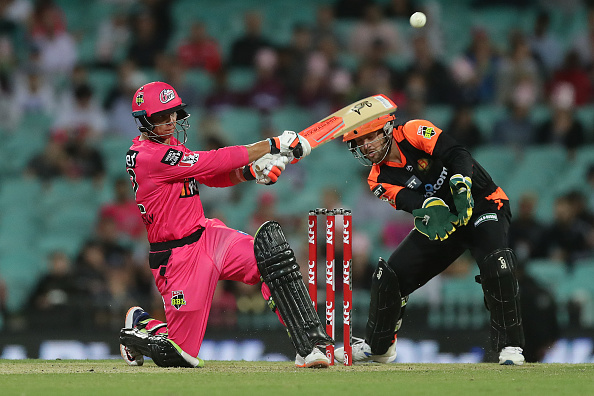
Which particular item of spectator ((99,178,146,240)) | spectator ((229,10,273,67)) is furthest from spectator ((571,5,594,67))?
spectator ((99,178,146,240))

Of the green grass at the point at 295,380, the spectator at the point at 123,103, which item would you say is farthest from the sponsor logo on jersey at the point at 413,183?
the spectator at the point at 123,103

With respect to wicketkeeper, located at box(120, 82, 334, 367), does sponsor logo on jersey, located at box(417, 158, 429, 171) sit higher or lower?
higher

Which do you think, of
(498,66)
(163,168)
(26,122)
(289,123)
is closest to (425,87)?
(498,66)

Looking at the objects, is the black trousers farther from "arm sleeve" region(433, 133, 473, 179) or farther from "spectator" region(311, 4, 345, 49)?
"spectator" region(311, 4, 345, 49)

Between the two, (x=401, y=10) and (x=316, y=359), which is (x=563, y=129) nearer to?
(x=401, y=10)

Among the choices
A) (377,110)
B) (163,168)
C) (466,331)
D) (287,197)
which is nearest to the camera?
(163,168)

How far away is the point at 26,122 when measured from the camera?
10859mm

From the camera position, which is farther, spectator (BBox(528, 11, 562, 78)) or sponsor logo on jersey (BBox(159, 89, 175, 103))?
spectator (BBox(528, 11, 562, 78))

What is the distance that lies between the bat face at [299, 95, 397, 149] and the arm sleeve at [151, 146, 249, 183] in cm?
56

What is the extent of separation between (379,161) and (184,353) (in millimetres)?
1727

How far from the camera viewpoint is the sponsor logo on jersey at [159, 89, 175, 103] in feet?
18.6

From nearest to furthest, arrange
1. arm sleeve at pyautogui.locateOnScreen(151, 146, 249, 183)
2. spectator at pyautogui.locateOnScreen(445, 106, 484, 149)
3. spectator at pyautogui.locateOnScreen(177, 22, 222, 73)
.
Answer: arm sleeve at pyautogui.locateOnScreen(151, 146, 249, 183) < spectator at pyautogui.locateOnScreen(445, 106, 484, 149) < spectator at pyautogui.locateOnScreen(177, 22, 222, 73)

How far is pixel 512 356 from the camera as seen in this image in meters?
5.68

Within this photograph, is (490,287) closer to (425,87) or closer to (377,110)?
(377,110)
